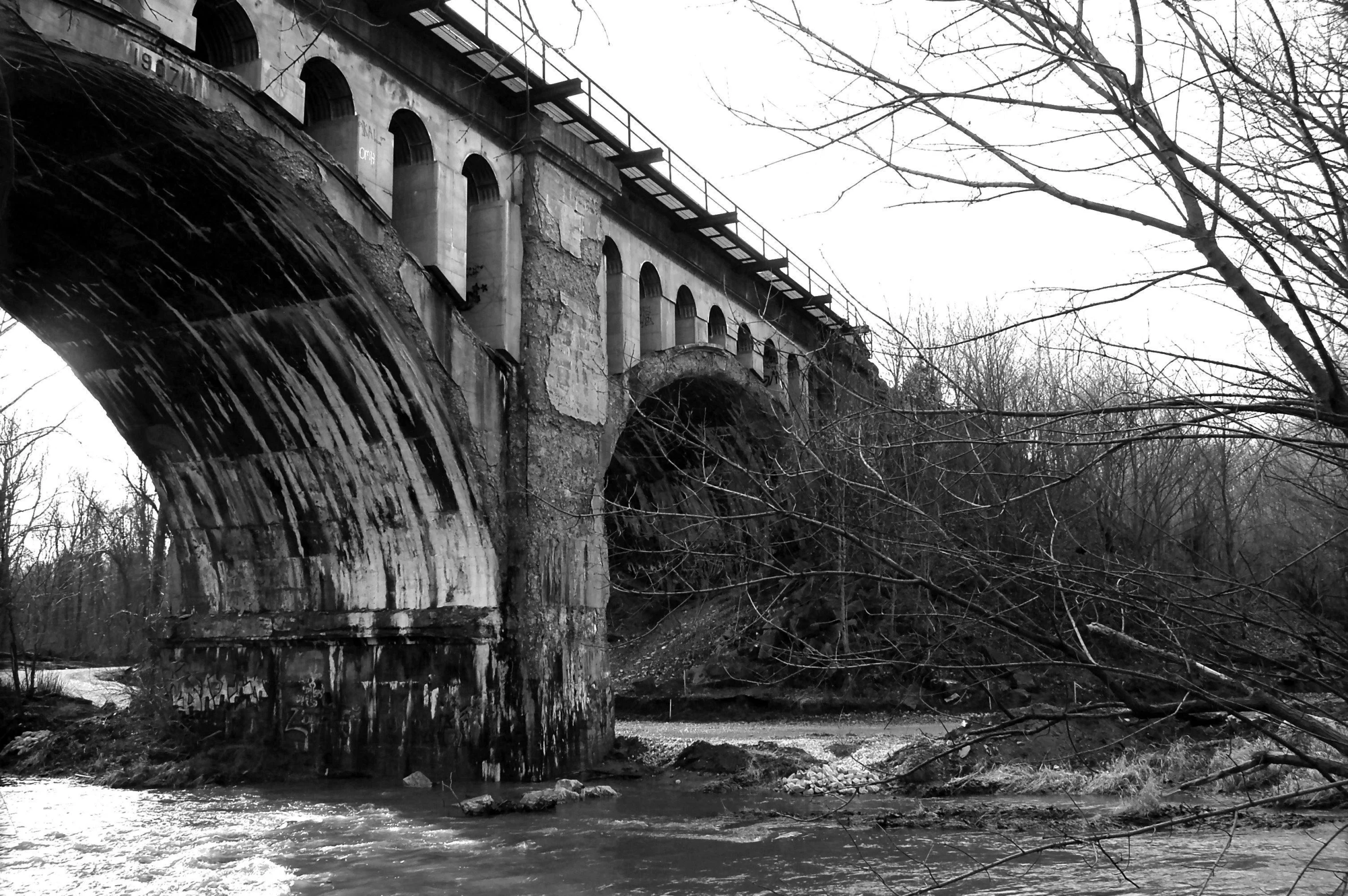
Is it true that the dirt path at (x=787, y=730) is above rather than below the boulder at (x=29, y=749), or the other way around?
below

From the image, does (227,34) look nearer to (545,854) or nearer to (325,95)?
(325,95)

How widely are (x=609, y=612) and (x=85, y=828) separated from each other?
82.7 ft

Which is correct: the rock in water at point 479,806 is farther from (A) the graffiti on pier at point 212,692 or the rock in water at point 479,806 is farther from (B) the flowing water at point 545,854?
(A) the graffiti on pier at point 212,692

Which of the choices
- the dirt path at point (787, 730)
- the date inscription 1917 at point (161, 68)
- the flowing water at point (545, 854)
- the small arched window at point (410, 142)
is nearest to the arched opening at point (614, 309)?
the small arched window at point (410, 142)

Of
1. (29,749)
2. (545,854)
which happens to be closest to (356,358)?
(545,854)

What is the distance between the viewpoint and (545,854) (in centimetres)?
1016

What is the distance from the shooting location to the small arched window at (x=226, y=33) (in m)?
12.2

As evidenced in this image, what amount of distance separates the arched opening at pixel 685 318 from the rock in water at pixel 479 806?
1081 centimetres

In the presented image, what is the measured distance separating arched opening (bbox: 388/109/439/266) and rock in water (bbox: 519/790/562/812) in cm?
644

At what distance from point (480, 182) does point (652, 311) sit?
17.3 ft

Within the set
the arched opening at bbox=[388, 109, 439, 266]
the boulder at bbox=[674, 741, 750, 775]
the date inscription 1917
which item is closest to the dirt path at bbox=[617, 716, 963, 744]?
the boulder at bbox=[674, 741, 750, 775]

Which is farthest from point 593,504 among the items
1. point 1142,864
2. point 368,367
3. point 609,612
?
point 609,612

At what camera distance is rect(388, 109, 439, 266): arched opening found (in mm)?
14336

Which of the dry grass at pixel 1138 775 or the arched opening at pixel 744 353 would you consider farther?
the arched opening at pixel 744 353
